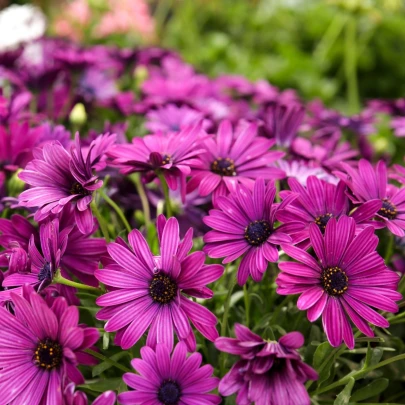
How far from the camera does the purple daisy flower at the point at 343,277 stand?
1.56 ft

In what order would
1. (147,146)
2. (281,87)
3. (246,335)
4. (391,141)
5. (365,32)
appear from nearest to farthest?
(246,335) → (147,146) → (391,141) → (281,87) → (365,32)

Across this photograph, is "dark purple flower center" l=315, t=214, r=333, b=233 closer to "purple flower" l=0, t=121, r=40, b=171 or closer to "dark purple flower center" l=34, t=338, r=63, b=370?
"dark purple flower center" l=34, t=338, r=63, b=370

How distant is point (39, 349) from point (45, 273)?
0.08 m

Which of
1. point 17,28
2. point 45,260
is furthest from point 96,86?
point 45,260

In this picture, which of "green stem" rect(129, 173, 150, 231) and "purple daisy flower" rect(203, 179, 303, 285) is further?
"green stem" rect(129, 173, 150, 231)

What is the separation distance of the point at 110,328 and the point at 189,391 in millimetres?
90

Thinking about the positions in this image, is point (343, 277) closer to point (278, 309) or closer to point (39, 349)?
point (278, 309)

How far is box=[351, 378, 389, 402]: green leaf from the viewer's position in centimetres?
56

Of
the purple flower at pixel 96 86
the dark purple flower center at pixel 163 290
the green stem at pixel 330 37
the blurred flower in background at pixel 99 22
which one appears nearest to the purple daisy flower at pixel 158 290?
the dark purple flower center at pixel 163 290

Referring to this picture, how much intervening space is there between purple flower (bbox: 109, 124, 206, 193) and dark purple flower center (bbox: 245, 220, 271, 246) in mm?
97

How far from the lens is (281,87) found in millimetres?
2172

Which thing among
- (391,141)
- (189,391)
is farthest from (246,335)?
(391,141)

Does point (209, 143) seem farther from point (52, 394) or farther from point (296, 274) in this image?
point (52, 394)

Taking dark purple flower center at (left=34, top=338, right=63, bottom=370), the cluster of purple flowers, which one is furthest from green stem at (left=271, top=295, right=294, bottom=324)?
dark purple flower center at (left=34, top=338, right=63, bottom=370)
